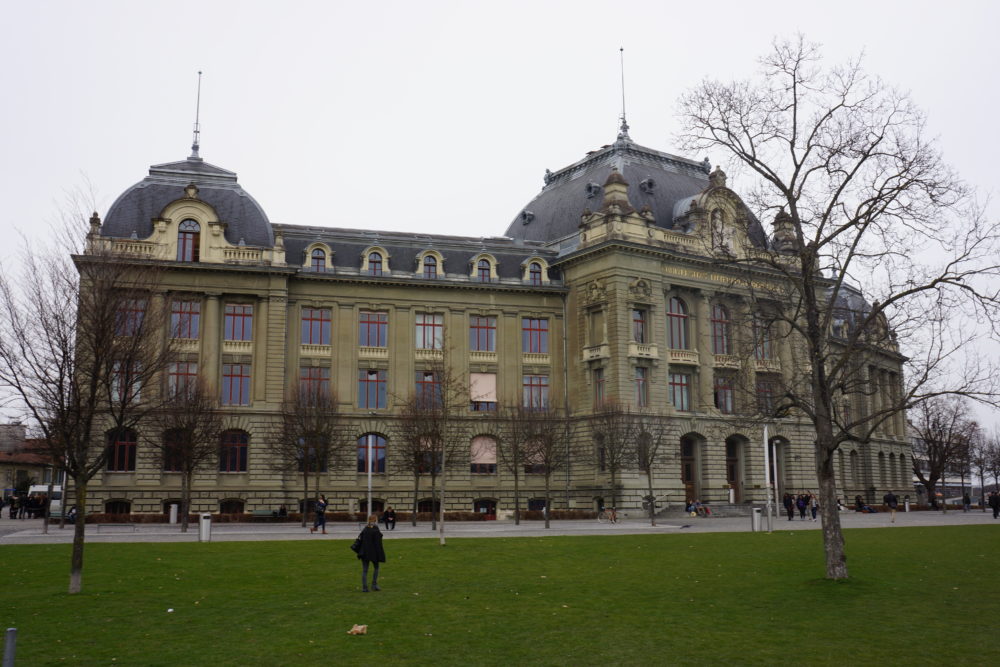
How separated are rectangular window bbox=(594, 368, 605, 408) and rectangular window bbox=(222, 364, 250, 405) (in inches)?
948

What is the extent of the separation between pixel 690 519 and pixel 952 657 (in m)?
45.7

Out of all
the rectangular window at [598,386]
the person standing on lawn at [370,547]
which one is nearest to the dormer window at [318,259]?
the rectangular window at [598,386]

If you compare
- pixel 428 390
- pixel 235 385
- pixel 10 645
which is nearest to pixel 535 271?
pixel 428 390

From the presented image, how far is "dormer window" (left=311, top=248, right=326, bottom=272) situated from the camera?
224 feet

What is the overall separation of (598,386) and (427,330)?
13046 millimetres

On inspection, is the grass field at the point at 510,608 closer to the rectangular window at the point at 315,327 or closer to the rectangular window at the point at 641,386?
the rectangular window at the point at 641,386

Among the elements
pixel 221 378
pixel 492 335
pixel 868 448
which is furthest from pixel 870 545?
pixel 868 448

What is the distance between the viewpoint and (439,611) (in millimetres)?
19609

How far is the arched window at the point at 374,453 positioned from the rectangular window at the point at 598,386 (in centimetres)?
1539

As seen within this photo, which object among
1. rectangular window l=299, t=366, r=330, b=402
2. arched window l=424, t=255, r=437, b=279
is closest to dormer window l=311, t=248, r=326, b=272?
rectangular window l=299, t=366, r=330, b=402

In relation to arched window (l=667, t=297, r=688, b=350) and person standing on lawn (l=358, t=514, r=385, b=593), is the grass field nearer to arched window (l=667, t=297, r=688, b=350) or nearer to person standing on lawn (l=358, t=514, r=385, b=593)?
person standing on lawn (l=358, t=514, r=385, b=593)

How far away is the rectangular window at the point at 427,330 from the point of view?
6919 cm

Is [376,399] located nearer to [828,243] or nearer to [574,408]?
[574,408]

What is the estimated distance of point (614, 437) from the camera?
59.4 meters
